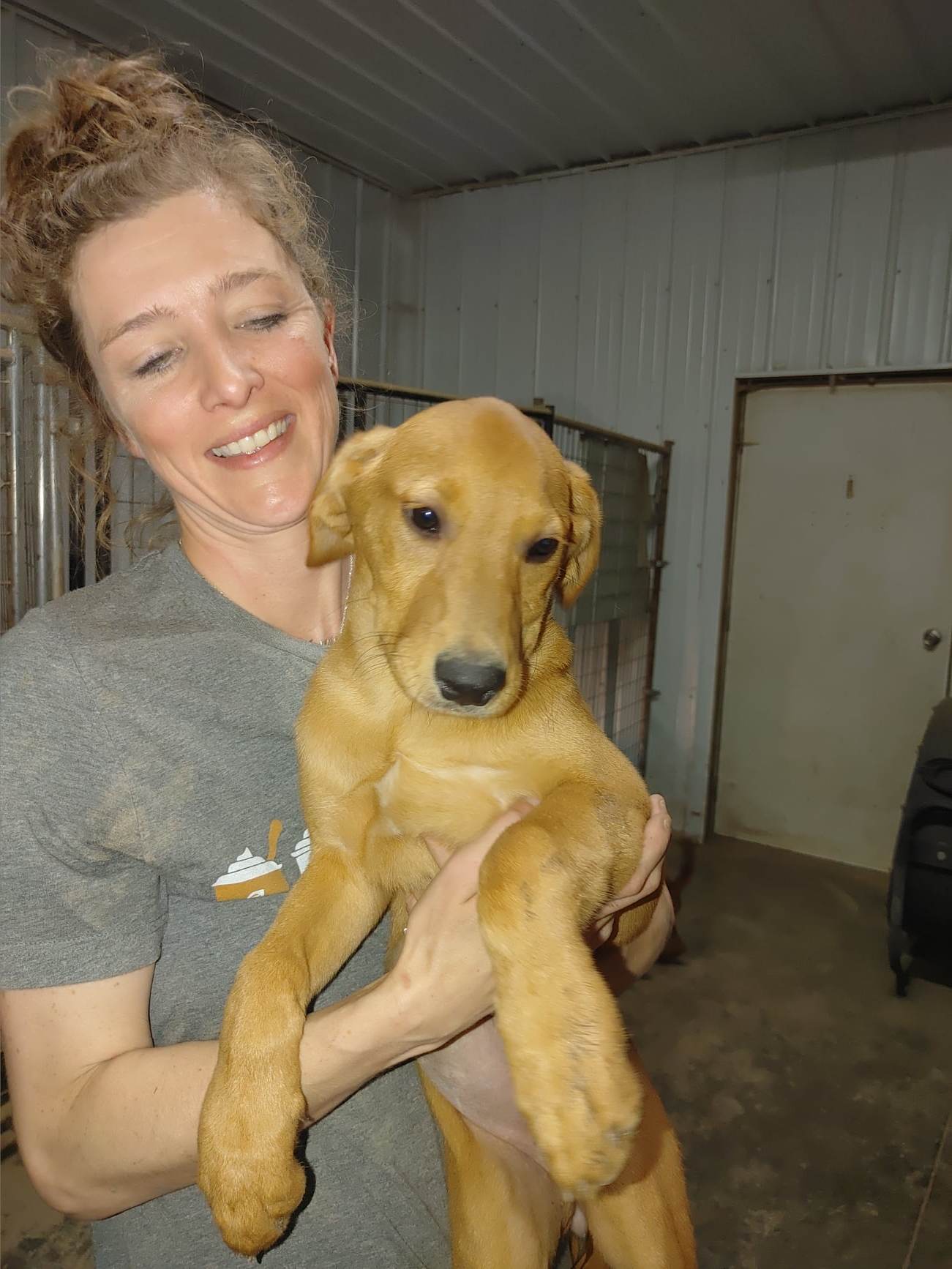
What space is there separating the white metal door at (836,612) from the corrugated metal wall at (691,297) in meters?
0.29

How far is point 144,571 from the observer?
65.9 inches

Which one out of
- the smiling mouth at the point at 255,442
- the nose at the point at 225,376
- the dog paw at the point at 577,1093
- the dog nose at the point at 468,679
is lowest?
the dog paw at the point at 577,1093

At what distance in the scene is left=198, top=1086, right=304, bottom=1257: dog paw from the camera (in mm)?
1238

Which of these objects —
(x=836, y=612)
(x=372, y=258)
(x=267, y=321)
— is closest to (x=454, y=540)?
(x=267, y=321)

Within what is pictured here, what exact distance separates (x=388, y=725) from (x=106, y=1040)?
712 millimetres

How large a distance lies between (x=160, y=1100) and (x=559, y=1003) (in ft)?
2.07

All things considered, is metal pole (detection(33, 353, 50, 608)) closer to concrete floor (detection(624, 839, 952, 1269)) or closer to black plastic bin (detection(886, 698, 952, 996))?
concrete floor (detection(624, 839, 952, 1269))

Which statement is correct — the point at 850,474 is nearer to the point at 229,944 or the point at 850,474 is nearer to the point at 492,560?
the point at 492,560

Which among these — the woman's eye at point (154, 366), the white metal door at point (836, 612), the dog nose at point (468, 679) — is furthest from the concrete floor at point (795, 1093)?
the woman's eye at point (154, 366)

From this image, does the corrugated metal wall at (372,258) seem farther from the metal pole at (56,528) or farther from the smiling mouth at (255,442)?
the smiling mouth at (255,442)

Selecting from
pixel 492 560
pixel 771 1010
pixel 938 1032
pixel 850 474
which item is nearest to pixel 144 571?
pixel 492 560

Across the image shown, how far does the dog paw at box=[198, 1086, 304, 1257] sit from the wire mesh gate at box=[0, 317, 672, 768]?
181 centimetres

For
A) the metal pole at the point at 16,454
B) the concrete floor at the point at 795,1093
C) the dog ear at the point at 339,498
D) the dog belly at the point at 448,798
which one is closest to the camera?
the dog belly at the point at 448,798

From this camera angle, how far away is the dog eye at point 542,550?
163 cm
